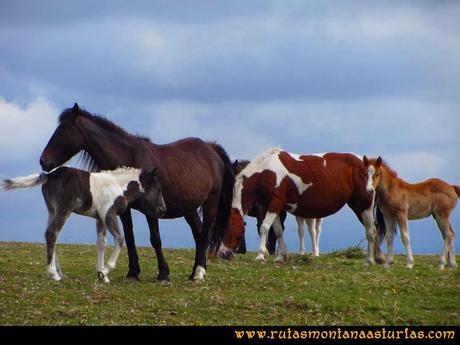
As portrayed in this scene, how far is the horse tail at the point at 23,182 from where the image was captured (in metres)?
14.7

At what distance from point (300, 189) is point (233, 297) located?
266 inches

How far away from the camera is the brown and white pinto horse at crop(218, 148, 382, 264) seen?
Result: 67.4 feet

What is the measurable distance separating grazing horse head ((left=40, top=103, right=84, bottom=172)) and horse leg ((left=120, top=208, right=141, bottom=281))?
1483 mm

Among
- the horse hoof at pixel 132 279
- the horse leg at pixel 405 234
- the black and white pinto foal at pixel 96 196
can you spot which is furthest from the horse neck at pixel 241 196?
the horse hoof at pixel 132 279

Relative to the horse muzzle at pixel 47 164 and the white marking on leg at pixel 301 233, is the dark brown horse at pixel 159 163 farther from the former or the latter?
the white marking on leg at pixel 301 233

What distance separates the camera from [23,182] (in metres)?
15.0

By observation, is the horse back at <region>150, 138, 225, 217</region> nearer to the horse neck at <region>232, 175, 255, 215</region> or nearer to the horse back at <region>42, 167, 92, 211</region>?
the horse back at <region>42, 167, 92, 211</region>

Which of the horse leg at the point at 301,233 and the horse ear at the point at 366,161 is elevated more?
the horse ear at the point at 366,161

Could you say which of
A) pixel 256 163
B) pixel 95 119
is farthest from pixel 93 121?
pixel 256 163

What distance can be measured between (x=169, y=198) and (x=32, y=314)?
174 inches

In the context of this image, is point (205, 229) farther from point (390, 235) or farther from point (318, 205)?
point (390, 235)

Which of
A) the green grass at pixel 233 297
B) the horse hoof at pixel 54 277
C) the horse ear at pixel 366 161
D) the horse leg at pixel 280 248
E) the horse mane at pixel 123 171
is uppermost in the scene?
the horse ear at pixel 366 161

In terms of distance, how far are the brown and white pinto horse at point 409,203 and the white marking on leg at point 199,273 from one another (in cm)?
548
